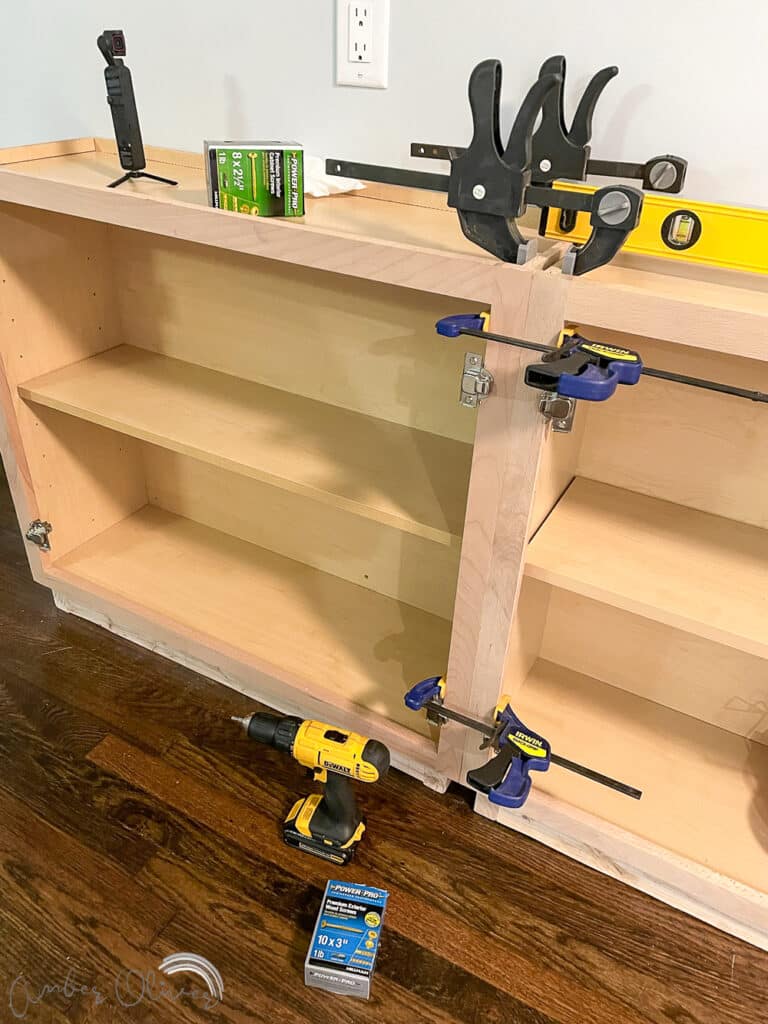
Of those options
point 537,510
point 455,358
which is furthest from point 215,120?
point 537,510

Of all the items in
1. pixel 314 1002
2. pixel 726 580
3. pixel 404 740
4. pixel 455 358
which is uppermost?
pixel 455 358

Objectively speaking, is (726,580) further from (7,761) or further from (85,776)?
(7,761)

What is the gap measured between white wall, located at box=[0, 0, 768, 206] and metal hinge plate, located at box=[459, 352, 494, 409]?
1.17 ft

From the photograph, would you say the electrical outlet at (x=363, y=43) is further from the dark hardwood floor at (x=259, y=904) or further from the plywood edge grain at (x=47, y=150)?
the dark hardwood floor at (x=259, y=904)

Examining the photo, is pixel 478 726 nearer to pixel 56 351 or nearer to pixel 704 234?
pixel 704 234

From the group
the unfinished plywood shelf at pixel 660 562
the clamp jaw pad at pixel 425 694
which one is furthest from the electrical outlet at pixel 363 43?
the clamp jaw pad at pixel 425 694

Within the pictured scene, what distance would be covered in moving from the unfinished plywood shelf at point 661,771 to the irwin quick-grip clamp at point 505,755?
0.35 ft

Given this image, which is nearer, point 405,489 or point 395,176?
point 395,176

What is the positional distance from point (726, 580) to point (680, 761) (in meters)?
0.39

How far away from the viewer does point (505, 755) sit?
108 cm

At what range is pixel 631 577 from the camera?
101cm

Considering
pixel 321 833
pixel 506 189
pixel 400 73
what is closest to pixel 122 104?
pixel 400 73

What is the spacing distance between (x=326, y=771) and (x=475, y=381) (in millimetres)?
625

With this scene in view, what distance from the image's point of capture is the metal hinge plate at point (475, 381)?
899 millimetres
